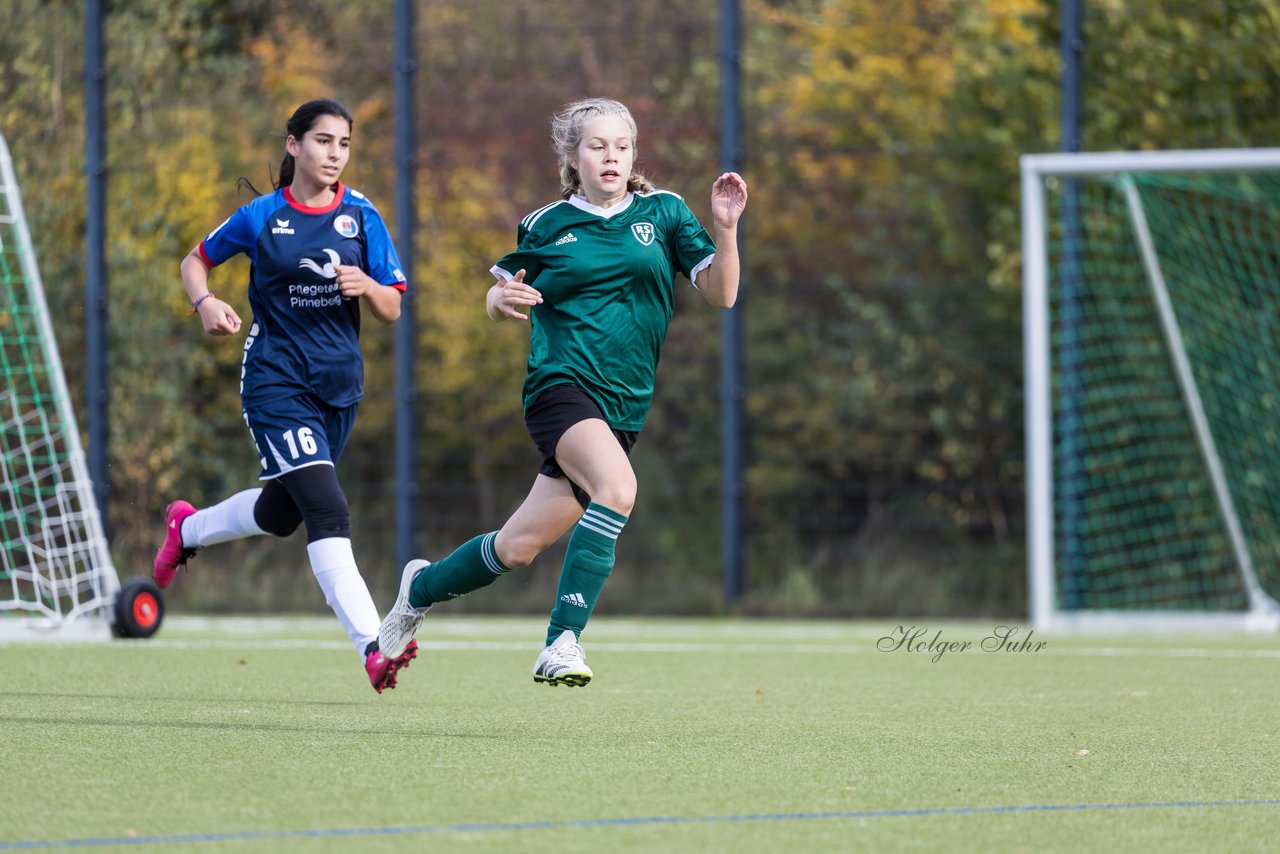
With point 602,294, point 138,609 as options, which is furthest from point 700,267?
point 138,609

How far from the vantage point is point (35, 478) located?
27.6 feet

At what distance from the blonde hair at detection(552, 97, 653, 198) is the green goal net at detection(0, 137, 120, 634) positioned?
3.13 meters

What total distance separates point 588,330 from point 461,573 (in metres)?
0.75

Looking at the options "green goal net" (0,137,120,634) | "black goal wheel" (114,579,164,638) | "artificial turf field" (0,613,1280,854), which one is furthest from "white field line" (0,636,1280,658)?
"green goal net" (0,137,120,634)

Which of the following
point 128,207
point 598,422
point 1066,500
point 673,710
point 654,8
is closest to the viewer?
point 598,422

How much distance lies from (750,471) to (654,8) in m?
4.42

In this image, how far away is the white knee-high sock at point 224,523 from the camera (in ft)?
19.1

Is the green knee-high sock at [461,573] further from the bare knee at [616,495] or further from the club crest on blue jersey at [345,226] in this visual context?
the club crest on blue jersey at [345,226]

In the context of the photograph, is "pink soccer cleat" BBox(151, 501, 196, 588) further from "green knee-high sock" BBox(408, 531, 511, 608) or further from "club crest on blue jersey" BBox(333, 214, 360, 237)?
"green knee-high sock" BBox(408, 531, 511, 608)

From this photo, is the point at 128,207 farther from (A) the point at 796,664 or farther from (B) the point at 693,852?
(B) the point at 693,852

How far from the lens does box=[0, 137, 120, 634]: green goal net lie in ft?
25.5

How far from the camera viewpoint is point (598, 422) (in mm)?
4863

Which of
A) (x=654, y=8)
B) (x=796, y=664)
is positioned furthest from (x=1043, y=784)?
(x=654, y=8)

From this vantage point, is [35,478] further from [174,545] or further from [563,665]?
[563,665]
